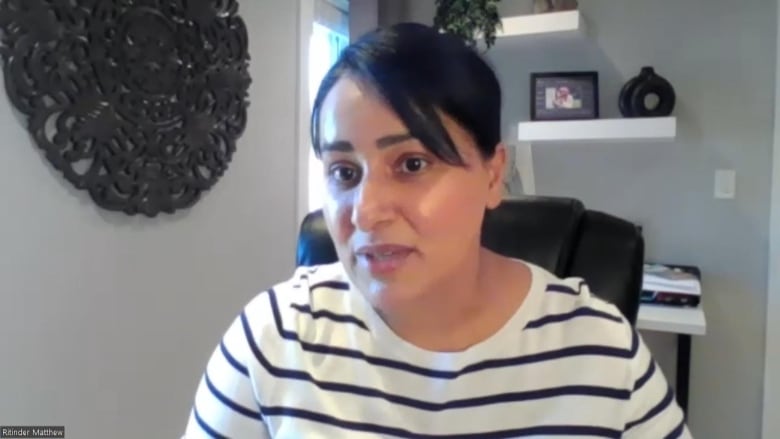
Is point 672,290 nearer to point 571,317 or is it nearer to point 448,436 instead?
point 571,317

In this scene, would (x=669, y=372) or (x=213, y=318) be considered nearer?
(x=213, y=318)

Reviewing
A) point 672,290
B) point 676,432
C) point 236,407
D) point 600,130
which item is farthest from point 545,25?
point 236,407

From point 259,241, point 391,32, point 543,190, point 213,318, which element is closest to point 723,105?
point 543,190

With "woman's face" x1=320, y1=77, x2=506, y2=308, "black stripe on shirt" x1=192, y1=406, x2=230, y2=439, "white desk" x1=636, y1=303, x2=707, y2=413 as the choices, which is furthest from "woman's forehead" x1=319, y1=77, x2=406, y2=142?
"white desk" x1=636, y1=303, x2=707, y2=413

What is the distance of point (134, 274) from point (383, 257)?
4.04ft

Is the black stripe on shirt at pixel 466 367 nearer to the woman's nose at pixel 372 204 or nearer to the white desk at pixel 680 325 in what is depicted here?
the woman's nose at pixel 372 204

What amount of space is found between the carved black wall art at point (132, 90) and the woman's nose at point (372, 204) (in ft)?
3.57

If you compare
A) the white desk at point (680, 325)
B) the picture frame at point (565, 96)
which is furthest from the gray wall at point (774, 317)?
the picture frame at point (565, 96)

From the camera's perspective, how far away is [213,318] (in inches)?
77.7

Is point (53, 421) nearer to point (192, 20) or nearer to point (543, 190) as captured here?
point (192, 20)

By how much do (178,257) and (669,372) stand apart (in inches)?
73.0

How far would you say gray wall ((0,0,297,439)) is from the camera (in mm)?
1410

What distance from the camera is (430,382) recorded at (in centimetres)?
69

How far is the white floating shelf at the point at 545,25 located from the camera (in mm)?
2295
